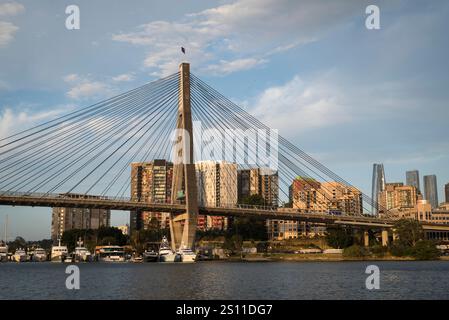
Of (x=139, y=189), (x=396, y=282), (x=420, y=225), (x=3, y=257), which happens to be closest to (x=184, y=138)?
(x=396, y=282)

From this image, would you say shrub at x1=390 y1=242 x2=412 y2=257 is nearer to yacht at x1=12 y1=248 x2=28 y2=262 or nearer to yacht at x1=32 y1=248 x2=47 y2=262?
yacht at x1=32 y1=248 x2=47 y2=262

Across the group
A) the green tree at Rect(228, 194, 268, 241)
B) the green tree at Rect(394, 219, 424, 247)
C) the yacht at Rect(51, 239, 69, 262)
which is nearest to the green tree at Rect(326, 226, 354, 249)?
the green tree at Rect(394, 219, 424, 247)

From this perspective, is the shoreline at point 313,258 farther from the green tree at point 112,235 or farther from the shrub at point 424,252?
the green tree at point 112,235

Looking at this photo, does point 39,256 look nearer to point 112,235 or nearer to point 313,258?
point 112,235

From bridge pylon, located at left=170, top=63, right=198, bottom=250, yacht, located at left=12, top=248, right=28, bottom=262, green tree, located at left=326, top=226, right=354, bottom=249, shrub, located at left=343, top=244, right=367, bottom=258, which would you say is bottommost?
yacht, located at left=12, top=248, right=28, bottom=262
